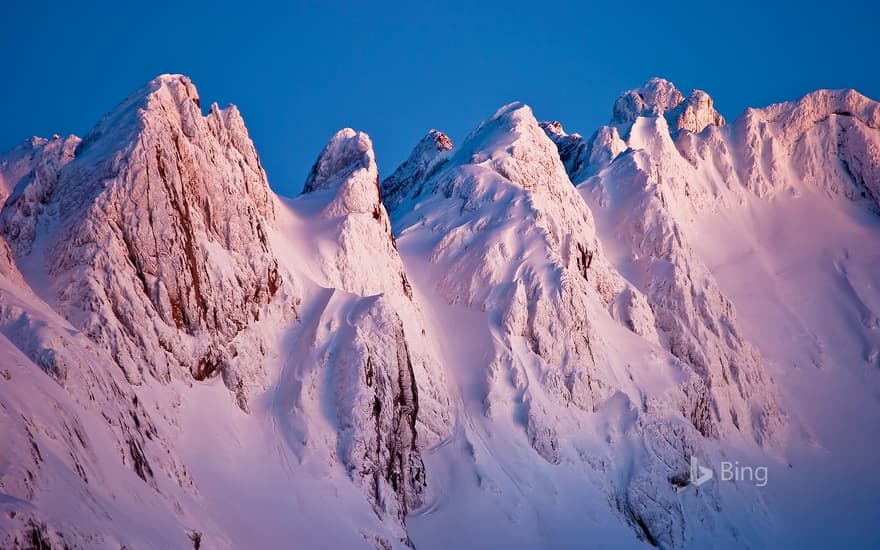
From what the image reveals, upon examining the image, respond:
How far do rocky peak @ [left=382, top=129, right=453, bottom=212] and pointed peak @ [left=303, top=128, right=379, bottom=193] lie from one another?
93.1ft

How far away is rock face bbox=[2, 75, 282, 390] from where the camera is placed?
124 ft

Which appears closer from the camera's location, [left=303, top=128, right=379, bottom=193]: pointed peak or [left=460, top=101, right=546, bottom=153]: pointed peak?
[left=303, top=128, right=379, bottom=193]: pointed peak

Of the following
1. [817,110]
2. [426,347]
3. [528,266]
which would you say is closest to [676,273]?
[528,266]

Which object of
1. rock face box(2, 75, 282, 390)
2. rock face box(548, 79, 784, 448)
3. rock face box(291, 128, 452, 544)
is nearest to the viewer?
rock face box(2, 75, 282, 390)

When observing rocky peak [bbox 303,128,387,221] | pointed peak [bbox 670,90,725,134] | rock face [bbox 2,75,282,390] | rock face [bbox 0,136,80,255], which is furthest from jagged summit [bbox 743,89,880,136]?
rock face [bbox 0,136,80,255]

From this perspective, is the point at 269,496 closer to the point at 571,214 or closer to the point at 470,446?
the point at 470,446

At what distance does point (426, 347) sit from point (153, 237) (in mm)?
19839

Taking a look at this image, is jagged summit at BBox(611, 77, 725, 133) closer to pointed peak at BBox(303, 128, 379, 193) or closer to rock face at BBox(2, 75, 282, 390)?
pointed peak at BBox(303, 128, 379, 193)

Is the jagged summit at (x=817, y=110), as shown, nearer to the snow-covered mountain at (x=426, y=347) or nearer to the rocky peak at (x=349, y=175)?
the snow-covered mountain at (x=426, y=347)

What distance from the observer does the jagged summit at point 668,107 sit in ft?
365

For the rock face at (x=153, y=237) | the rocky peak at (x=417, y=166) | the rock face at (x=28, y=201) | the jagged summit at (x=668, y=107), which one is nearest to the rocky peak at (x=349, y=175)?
the rock face at (x=153, y=237)

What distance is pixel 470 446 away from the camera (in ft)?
169

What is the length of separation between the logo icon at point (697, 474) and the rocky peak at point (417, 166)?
144 feet

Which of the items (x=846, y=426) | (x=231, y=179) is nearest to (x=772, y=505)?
(x=846, y=426)
